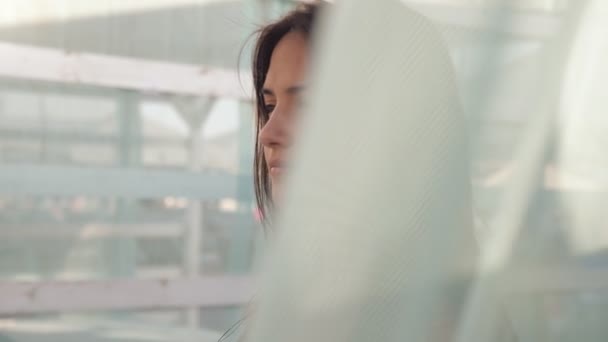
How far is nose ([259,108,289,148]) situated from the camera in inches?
26.9

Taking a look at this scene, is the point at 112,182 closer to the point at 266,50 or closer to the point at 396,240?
the point at 266,50

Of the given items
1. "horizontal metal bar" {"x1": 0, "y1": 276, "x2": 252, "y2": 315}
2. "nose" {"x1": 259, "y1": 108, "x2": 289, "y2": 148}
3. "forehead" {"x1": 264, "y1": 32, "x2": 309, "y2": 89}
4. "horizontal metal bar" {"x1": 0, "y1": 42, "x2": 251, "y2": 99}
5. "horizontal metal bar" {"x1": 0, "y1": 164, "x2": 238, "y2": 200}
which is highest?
"forehead" {"x1": 264, "y1": 32, "x2": 309, "y2": 89}

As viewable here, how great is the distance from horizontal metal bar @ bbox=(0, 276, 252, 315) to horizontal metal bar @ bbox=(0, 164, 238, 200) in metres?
0.29

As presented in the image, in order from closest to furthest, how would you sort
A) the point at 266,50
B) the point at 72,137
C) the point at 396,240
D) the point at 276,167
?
the point at 396,240 < the point at 276,167 < the point at 266,50 < the point at 72,137

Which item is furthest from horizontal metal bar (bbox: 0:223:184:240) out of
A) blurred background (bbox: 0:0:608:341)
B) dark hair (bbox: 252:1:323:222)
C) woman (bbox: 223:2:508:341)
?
woman (bbox: 223:2:508:341)

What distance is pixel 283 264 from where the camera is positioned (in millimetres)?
365

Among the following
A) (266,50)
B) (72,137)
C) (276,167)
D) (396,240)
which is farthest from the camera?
(72,137)

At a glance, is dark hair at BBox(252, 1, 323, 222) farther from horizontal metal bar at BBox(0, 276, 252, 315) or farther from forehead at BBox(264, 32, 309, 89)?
horizontal metal bar at BBox(0, 276, 252, 315)

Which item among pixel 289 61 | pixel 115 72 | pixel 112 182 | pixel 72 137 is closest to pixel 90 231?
pixel 112 182

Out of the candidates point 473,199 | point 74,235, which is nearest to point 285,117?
point 473,199

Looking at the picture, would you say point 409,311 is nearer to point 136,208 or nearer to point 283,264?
point 283,264

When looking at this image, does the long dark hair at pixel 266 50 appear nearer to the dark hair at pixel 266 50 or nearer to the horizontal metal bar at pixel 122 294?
the dark hair at pixel 266 50

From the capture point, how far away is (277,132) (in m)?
0.68

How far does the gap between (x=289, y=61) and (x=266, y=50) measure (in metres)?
0.17
